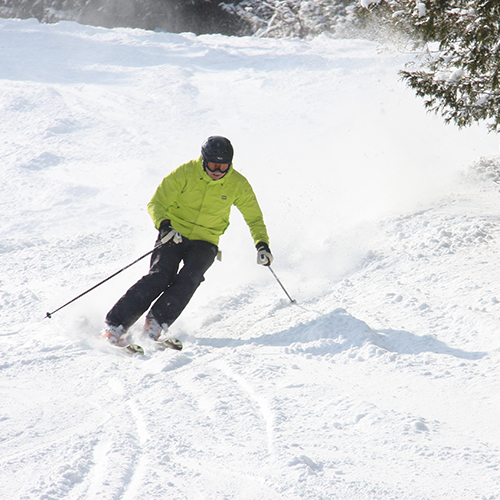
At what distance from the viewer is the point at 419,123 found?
10430 mm

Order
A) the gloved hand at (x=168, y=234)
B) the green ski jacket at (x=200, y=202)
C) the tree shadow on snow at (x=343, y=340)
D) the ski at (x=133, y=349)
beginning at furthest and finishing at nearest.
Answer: the green ski jacket at (x=200, y=202)
the gloved hand at (x=168, y=234)
the ski at (x=133, y=349)
the tree shadow on snow at (x=343, y=340)

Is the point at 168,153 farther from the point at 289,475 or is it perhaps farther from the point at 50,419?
the point at 289,475

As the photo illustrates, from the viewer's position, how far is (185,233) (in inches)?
200

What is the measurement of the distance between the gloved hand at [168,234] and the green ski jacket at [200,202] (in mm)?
93

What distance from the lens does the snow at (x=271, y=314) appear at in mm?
2422

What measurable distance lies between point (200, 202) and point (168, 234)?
565 millimetres

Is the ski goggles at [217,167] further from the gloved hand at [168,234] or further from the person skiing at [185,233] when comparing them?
the gloved hand at [168,234]

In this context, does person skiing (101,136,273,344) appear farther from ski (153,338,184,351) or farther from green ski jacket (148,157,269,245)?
ski (153,338,184,351)

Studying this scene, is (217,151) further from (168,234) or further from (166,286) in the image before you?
(166,286)

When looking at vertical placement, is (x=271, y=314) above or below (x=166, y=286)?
below

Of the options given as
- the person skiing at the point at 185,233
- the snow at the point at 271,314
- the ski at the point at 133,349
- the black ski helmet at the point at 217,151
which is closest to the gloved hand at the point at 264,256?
the person skiing at the point at 185,233

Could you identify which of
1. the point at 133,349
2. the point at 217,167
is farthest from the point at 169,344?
the point at 217,167

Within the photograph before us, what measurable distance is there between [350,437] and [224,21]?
2050 centimetres

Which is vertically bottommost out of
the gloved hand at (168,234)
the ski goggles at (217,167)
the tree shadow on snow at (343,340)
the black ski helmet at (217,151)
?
the tree shadow on snow at (343,340)
